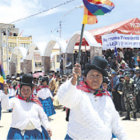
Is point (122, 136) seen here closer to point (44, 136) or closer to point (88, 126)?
point (88, 126)

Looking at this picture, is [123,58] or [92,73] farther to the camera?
[123,58]

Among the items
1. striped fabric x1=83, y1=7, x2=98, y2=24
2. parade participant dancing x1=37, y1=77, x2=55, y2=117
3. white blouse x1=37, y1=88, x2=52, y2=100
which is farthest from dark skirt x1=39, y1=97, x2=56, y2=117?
striped fabric x1=83, y1=7, x2=98, y2=24

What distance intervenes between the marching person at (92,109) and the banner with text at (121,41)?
8.33 m

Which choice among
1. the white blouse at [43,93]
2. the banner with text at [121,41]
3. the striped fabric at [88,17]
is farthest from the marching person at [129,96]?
the striped fabric at [88,17]

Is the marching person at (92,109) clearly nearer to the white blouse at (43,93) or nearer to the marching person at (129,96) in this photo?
the marching person at (129,96)

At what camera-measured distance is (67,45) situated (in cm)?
1527

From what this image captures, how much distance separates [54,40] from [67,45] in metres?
2.09

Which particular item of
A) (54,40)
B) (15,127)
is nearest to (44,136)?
(15,127)

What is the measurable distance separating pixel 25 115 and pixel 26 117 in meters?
0.03

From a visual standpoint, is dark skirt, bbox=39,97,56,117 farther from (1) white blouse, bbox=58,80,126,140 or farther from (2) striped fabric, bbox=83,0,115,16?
(1) white blouse, bbox=58,80,126,140

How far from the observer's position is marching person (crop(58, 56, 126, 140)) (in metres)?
2.47

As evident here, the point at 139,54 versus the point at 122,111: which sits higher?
the point at 139,54

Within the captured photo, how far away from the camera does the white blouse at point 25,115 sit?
4.07 m

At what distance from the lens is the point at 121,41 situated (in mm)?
10852
